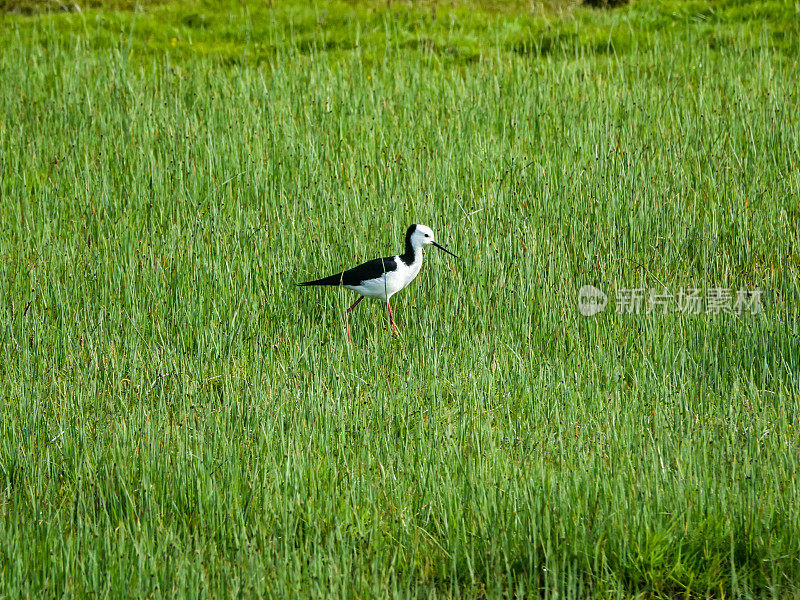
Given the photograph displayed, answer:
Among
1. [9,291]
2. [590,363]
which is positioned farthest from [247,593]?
[9,291]

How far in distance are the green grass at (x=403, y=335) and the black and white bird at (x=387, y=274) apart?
30 cm

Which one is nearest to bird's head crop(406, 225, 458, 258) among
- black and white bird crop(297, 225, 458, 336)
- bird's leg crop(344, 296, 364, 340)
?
black and white bird crop(297, 225, 458, 336)

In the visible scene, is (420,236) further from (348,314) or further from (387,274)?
(348,314)

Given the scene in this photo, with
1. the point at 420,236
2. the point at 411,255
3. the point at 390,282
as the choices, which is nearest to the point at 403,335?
the point at 390,282

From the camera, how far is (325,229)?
6020mm

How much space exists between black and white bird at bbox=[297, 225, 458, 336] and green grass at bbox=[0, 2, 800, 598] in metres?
0.30

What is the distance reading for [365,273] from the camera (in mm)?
4906

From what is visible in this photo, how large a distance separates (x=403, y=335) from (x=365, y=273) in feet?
1.51

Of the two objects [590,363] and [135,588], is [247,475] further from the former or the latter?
[590,363]

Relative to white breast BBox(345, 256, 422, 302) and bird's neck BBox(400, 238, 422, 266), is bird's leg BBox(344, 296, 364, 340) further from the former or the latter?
bird's neck BBox(400, 238, 422, 266)

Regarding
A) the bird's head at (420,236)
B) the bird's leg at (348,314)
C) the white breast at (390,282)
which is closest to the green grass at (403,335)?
the bird's leg at (348,314)

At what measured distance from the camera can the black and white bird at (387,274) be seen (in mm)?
4852

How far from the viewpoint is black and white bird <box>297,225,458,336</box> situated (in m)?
4.85

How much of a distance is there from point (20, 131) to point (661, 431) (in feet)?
22.5
